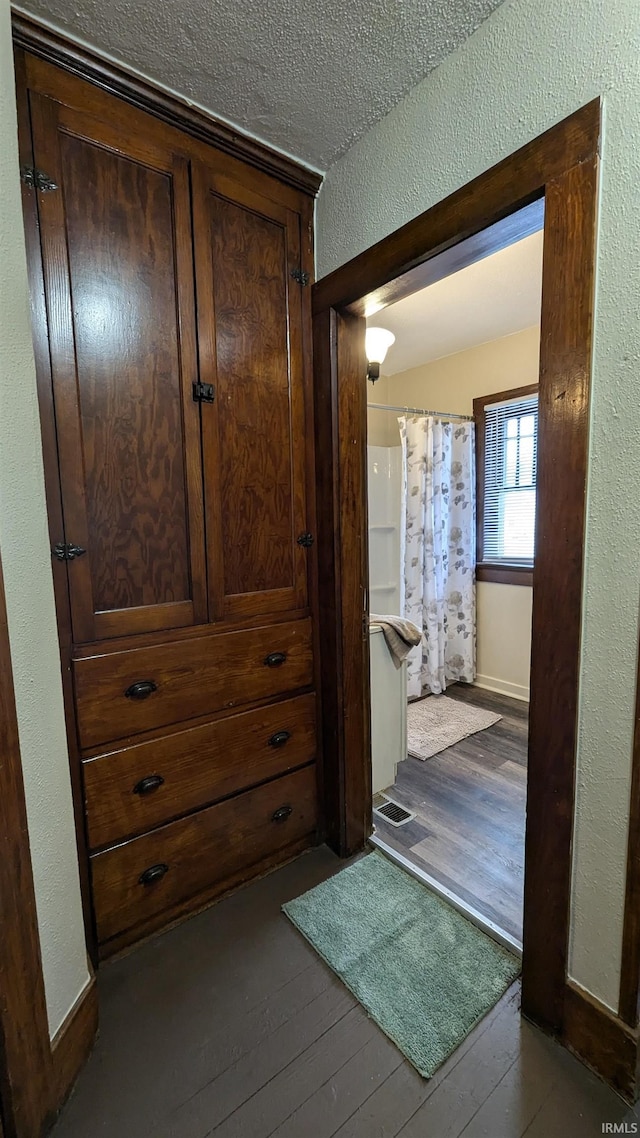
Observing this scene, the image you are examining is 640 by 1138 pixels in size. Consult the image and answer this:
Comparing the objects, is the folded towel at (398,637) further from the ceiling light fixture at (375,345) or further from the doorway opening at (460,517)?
the ceiling light fixture at (375,345)

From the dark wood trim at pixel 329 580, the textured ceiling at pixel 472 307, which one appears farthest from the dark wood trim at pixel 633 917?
the textured ceiling at pixel 472 307

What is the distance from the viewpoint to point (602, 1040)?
3.33 feet

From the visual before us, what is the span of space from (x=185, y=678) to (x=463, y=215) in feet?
4.74

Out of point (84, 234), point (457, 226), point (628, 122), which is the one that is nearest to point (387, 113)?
point (457, 226)

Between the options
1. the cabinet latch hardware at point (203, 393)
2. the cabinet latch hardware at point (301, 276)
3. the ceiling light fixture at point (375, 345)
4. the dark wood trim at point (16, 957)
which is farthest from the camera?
the ceiling light fixture at point (375, 345)

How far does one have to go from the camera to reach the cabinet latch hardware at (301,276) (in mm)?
1562

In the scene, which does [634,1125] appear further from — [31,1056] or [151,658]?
[151,658]

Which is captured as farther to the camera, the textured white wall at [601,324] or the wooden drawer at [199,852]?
the wooden drawer at [199,852]

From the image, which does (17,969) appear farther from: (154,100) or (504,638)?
(504,638)

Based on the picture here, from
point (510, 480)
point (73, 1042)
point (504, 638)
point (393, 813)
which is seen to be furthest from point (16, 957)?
point (510, 480)

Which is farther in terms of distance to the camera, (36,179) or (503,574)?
(503,574)

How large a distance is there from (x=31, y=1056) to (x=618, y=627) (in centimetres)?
145

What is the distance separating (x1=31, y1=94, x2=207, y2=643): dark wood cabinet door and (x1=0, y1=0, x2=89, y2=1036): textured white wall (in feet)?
0.57

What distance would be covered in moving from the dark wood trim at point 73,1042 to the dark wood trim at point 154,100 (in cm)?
224
